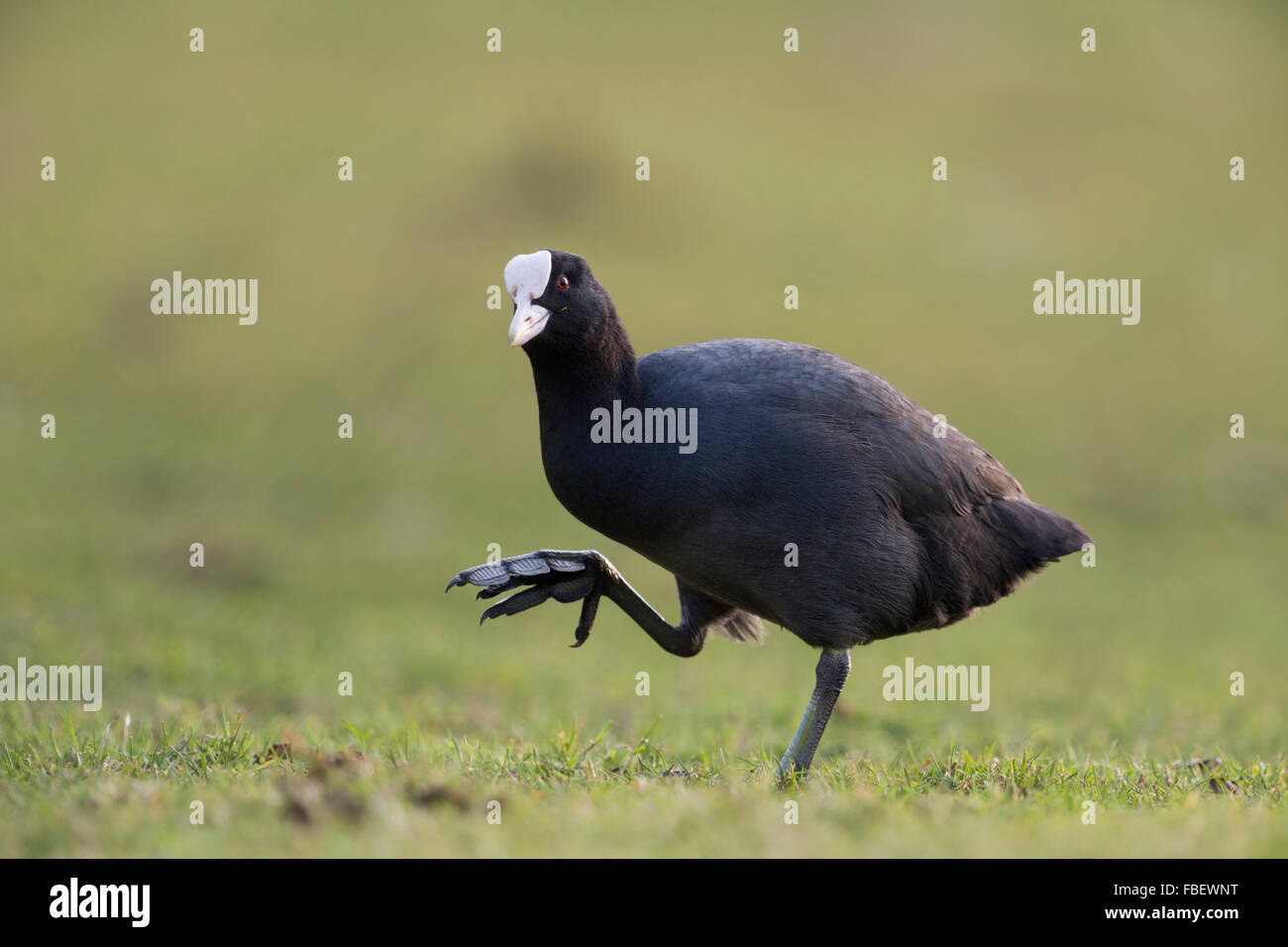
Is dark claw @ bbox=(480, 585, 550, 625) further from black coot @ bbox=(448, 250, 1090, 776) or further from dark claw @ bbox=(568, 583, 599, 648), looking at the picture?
dark claw @ bbox=(568, 583, 599, 648)

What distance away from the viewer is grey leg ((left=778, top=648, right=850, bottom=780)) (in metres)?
5.44

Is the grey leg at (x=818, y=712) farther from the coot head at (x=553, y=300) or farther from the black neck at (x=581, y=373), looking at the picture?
the coot head at (x=553, y=300)

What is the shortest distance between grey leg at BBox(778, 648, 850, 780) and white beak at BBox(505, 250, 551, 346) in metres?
1.85

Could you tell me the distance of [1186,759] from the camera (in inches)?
241

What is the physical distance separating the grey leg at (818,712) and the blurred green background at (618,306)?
1.96 feet

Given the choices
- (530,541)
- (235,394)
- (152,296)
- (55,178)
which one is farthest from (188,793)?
(55,178)

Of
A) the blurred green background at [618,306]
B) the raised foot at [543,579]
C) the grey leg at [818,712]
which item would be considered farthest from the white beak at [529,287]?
the blurred green background at [618,306]

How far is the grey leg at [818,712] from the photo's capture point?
5.44m

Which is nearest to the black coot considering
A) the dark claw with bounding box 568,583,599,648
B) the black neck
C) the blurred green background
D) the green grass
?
the black neck

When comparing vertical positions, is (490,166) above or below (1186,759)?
above

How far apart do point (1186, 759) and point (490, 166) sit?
49.7ft

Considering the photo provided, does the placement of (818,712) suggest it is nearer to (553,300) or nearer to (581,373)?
(581,373)
